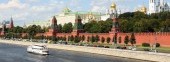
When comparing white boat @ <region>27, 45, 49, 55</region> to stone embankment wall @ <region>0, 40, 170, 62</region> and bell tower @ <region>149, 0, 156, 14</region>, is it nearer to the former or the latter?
stone embankment wall @ <region>0, 40, 170, 62</region>

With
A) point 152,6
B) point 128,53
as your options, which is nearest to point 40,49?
point 128,53

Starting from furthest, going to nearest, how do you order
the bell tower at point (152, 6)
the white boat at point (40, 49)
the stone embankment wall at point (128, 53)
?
the bell tower at point (152, 6), the white boat at point (40, 49), the stone embankment wall at point (128, 53)

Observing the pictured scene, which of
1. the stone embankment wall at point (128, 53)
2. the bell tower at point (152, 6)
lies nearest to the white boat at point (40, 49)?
the stone embankment wall at point (128, 53)

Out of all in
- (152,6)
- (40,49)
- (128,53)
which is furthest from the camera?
(152,6)

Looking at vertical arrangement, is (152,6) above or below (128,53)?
above

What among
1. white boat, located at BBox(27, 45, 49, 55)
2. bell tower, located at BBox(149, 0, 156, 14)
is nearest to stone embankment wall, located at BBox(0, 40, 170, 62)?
white boat, located at BBox(27, 45, 49, 55)

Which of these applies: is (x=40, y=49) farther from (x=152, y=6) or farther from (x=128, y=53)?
(x=152, y=6)

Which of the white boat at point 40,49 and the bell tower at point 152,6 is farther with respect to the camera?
the bell tower at point 152,6

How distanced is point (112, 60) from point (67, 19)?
137 m

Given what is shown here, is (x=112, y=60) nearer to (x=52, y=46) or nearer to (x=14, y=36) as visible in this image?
(x=52, y=46)

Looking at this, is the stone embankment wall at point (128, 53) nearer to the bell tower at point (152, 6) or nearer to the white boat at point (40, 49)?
the white boat at point (40, 49)

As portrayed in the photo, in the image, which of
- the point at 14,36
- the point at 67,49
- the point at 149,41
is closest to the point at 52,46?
the point at 67,49

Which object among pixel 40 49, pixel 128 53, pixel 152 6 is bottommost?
pixel 128 53

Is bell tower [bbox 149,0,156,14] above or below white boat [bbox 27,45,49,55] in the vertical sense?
above
